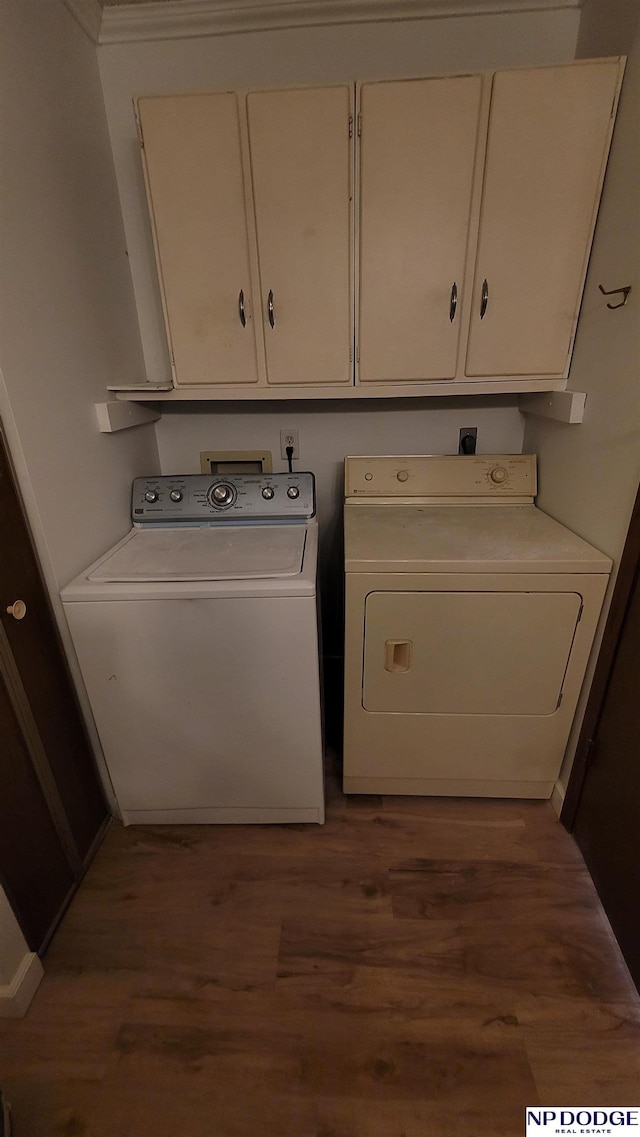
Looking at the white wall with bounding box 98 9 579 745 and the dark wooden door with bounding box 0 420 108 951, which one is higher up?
the white wall with bounding box 98 9 579 745

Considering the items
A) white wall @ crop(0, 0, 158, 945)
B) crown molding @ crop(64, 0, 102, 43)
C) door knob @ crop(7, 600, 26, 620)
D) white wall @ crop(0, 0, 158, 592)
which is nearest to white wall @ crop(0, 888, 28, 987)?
white wall @ crop(0, 0, 158, 945)

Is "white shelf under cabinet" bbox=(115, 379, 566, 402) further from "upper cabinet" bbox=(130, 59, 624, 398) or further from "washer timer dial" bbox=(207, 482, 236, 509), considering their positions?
"washer timer dial" bbox=(207, 482, 236, 509)

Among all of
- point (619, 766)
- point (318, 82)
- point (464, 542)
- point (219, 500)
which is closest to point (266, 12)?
point (318, 82)

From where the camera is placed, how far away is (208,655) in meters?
1.25

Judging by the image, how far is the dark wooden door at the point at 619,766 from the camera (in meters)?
1.15

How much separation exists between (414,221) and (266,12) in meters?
0.83

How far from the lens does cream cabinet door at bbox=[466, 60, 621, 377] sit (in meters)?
1.21

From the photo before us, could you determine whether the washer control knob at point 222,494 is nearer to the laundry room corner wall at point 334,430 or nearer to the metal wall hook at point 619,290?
the laundry room corner wall at point 334,430

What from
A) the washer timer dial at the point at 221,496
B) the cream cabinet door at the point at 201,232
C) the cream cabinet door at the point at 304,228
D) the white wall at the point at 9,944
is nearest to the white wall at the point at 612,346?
the cream cabinet door at the point at 304,228

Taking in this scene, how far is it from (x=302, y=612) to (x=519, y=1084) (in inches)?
43.2

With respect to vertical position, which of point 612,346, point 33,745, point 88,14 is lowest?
point 33,745

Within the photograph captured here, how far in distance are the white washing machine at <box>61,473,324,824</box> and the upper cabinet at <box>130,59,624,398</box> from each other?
474mm
